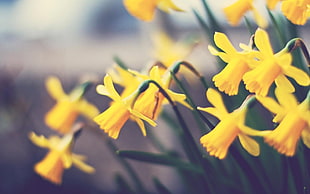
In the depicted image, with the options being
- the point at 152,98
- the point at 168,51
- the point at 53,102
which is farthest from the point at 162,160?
the point at 53,102

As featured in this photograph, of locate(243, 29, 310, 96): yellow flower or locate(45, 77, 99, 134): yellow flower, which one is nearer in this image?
locate(243, 29, 310, 96): yellow flower

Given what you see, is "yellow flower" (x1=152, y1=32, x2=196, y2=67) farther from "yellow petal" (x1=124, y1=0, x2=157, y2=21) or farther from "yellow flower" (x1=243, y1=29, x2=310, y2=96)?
"yellow flower" (x1=243, y1=29, x2=310, y2=96)

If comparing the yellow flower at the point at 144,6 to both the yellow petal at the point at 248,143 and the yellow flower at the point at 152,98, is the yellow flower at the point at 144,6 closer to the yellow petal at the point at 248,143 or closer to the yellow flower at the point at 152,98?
the yellow flower at the point at 152,98

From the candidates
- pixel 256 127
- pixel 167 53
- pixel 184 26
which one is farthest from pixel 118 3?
pixel 256 127

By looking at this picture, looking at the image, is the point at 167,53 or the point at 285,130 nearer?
the point at 285,130

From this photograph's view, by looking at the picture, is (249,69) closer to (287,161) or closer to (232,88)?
(232,88)

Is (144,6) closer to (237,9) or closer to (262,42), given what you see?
(237,9)

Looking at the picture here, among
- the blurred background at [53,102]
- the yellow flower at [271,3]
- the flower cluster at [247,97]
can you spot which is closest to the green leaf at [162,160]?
the flower cluster at [247,97]

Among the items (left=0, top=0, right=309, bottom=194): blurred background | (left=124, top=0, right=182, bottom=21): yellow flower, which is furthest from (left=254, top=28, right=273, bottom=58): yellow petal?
(left=0, top=0, right=309, bottom=194): blurred background
